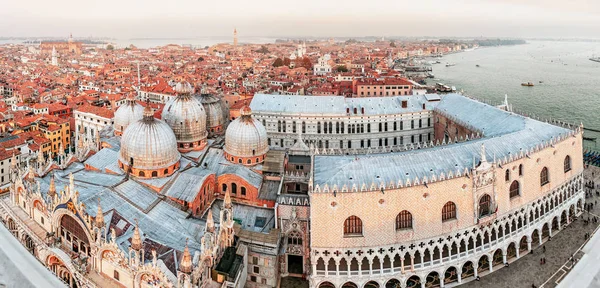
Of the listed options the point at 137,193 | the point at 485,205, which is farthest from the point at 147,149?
the point at 485,205

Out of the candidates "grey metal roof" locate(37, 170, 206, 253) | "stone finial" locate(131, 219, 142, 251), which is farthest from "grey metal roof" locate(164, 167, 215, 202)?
"stone finial" locate(131, 219, 142, 251)

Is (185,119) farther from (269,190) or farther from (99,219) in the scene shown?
(99,219)

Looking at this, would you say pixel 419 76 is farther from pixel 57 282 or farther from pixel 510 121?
pixel 57 282

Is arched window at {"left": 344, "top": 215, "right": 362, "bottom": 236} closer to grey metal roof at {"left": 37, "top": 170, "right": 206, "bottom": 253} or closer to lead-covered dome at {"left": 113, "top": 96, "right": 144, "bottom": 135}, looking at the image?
grey metal roof at {"left": 37, "top": 170, "right": 206, "bottom": 253}

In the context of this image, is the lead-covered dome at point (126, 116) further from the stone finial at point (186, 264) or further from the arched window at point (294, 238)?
the stone finial at point (186, 264)

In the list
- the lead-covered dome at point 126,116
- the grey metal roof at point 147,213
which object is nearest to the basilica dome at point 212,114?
the lead-covered dome at point 126,116
